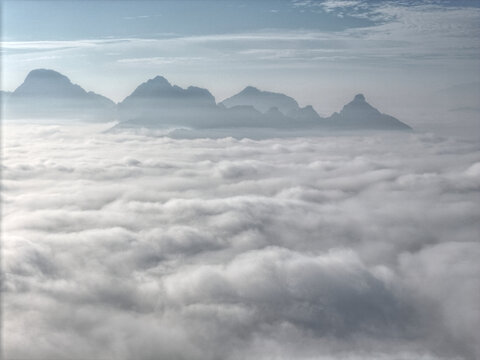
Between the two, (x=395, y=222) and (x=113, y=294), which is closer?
(x=113, y=294)

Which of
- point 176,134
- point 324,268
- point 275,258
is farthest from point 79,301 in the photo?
point 176,134

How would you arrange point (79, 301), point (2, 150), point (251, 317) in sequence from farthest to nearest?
1. point (2, 150)
2. point (251, 317)
3. point (79, 301)

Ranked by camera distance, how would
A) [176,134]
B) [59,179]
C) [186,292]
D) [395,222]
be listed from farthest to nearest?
[176,134], [59,179], [395,222], [186,292]

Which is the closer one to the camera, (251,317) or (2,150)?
(251,317)

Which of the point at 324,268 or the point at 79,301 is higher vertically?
the point at 79,301

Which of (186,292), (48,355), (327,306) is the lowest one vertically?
(327,306)

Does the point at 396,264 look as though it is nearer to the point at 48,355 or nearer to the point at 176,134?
the point at 48,355

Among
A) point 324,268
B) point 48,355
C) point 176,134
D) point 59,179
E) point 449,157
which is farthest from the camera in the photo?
point 176,134

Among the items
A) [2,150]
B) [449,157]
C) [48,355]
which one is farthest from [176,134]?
[48,355]

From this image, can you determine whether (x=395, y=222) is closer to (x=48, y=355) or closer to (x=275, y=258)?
(x=275, y=258)
